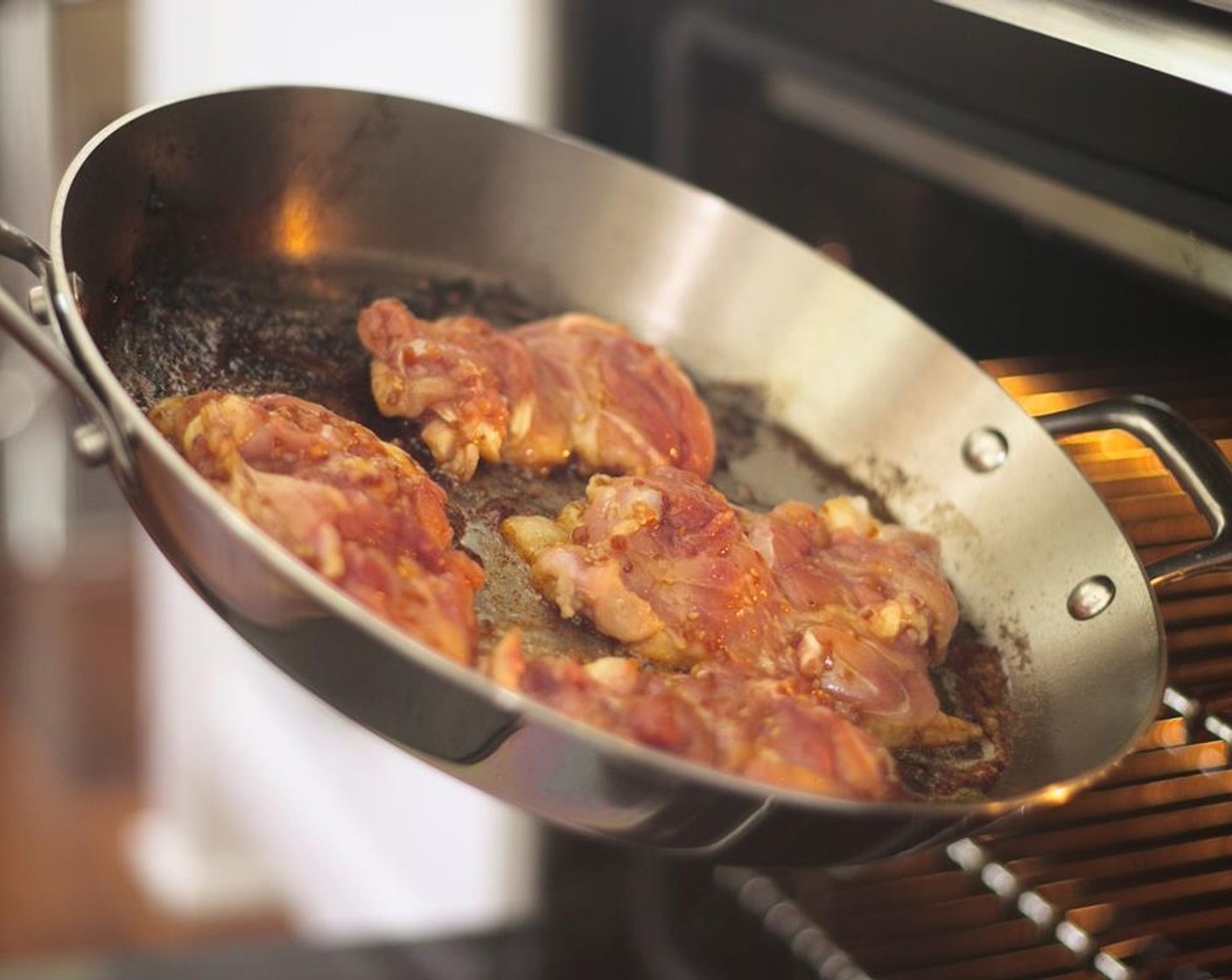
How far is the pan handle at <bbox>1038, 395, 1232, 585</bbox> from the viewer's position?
0.80m

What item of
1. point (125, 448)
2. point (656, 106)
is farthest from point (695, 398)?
point (656, 106)

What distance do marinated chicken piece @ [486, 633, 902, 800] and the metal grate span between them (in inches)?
11.5

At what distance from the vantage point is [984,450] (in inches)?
37.4

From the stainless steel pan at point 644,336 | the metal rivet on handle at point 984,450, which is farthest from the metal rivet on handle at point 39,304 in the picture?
the metal rivet on handle at point 984,450

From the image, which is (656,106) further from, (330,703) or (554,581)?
(330,703)

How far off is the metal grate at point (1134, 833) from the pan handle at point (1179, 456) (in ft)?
0.29

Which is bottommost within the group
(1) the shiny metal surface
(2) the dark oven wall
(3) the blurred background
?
(3) the blurred background

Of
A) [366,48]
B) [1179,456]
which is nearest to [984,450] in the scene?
[1179,456]

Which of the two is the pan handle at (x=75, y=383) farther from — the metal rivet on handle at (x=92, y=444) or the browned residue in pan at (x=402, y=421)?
the browned residue in pan at (x=402, y=421)

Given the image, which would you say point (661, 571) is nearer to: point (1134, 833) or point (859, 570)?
point (859, 570)

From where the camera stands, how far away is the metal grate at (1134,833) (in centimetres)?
94

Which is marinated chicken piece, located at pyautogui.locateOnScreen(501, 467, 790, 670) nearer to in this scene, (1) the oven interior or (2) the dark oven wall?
(1) the oven interior

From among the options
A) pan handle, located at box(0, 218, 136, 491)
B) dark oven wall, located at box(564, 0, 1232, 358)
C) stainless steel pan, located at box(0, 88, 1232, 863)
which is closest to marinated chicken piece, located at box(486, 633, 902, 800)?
stainless steel pan, located at box(0, 88, 1232, 863)

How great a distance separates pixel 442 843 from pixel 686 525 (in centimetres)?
152
